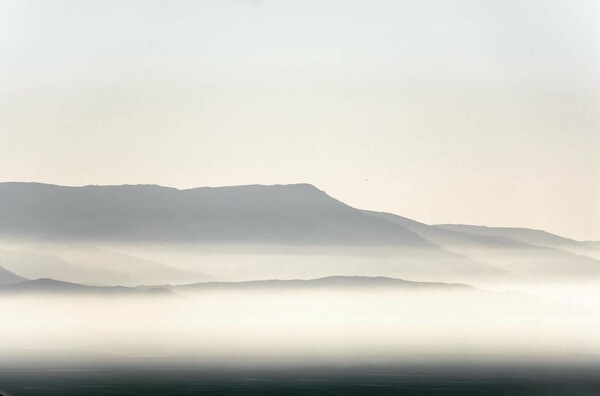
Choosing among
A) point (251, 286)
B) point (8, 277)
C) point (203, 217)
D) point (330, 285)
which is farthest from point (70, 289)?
point (330, 285)

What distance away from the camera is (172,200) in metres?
2.69

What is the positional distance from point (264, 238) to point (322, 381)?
0.59m

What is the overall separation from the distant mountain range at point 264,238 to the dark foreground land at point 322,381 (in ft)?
1.15

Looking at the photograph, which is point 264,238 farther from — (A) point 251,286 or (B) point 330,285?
(B) point 330,285

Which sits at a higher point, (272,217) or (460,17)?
(460,17)

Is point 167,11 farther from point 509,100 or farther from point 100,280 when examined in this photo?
point 509,100

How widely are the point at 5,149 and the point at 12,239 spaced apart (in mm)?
361

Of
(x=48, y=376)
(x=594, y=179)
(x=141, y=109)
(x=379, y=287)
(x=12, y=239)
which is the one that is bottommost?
(x=48, y=376)

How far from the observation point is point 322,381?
2.61 m

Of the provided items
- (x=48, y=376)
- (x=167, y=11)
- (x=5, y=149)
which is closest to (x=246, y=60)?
(x=167, y=11)

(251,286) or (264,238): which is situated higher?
(264,238)

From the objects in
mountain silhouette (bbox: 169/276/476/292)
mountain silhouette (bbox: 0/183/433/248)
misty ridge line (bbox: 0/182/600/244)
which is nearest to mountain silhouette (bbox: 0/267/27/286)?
mountain silhouette (bbox: 0/183/433/248)

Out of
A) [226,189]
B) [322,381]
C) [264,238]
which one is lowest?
[322,381]

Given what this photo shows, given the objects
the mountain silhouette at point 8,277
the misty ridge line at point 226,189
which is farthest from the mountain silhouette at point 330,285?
the mountain silhouette at point 8,277
